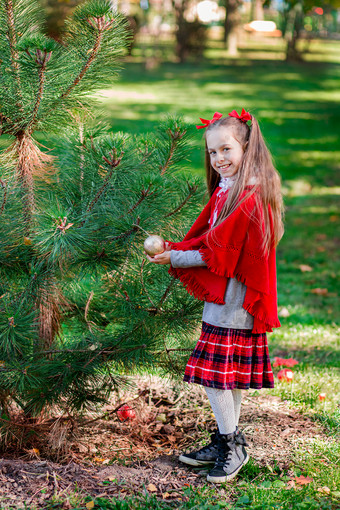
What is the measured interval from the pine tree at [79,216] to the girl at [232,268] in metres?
0.21

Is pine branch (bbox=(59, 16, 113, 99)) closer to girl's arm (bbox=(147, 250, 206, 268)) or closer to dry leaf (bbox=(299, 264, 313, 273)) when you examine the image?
girl's arm (bbox=(147, 250, 206, 268))

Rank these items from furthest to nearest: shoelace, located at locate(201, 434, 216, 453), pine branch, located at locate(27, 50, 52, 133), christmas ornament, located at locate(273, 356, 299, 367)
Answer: christmas ornament, located at locate(273, 356, 299, 367)
shoelace, located at locate(201, 434, 216, 453)
pine branch, located at locate(27, 50, 52, 133)

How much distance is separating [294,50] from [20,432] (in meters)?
27.8

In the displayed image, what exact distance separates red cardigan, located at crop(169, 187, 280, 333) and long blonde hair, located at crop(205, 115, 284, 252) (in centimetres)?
4

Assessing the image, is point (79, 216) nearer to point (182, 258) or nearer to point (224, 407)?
point (182, 258)

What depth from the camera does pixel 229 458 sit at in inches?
105

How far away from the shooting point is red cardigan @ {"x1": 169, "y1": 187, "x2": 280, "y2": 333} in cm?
246

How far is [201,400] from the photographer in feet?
11.3

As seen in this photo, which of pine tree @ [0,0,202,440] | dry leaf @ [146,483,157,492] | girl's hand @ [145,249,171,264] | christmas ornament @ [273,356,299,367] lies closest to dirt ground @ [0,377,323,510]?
dry leaf @ [146,483,157,492]

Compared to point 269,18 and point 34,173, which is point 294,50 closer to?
point 269,18

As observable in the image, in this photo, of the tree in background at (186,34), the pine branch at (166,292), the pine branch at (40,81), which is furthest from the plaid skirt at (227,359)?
the tree in background at (186,34)

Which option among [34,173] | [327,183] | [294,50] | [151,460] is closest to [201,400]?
[151,460]

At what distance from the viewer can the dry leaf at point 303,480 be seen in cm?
258

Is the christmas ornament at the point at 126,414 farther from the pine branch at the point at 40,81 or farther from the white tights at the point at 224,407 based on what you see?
the pine branch at the point at 40,81
